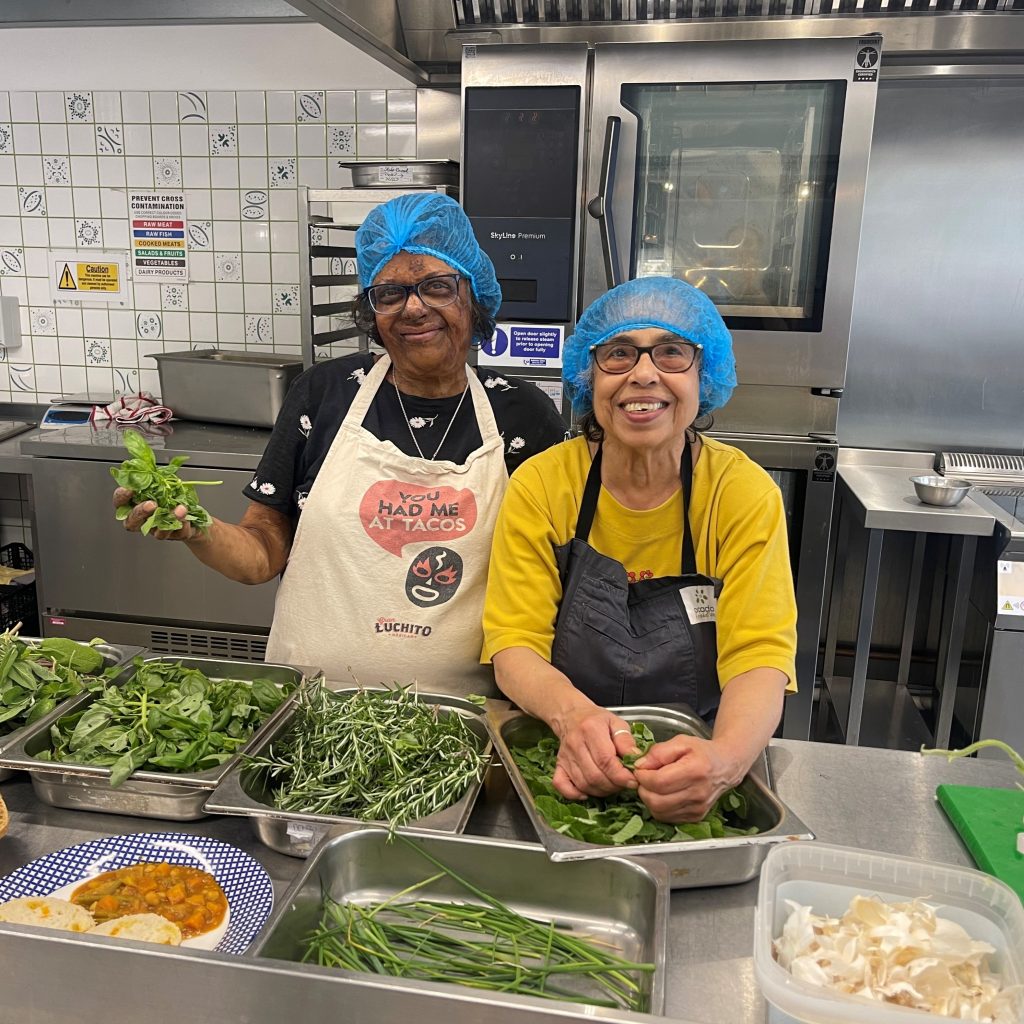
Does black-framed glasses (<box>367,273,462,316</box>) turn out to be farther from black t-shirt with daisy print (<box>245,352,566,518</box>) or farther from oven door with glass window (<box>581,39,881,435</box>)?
oven door with glass window (<box>581,39,881,435</box>)

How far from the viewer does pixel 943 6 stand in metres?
3.02

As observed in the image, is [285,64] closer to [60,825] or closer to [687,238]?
[687,238]

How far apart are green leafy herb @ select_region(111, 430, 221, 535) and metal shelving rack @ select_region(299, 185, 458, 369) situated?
117cm

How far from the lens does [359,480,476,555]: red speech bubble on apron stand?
1964 mm

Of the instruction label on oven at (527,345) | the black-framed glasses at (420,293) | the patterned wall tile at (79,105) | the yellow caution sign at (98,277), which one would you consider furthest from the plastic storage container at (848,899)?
the patterned wall tile at (79,105)

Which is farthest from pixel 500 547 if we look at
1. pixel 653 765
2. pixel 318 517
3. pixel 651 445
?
pixel 653 765

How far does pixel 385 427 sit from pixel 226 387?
1783 mm

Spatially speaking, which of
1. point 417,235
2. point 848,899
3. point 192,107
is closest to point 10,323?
point 192,107

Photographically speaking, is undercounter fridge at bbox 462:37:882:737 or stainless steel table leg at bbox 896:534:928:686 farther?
stainless steel table leg at bbox 896:534:928:686

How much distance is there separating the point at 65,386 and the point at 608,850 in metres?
3.93

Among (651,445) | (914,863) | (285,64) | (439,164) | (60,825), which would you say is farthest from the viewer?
(285,64)

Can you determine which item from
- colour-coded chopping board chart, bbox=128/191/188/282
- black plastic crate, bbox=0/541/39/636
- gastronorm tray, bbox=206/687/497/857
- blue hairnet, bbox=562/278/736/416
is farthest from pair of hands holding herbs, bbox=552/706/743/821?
colour-coded chopping board chart, bbox=128/191/188/282

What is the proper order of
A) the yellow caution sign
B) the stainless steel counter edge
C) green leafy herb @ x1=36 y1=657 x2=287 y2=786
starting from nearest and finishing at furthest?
green leafy herb @ x1=36 y1=657 x2=287 y2=786
the stainless steel counter edge
the yellow caution sign

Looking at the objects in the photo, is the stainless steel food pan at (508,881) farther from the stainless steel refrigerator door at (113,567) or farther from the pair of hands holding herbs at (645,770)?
the stainless steel refrigerator door at (113,567)
